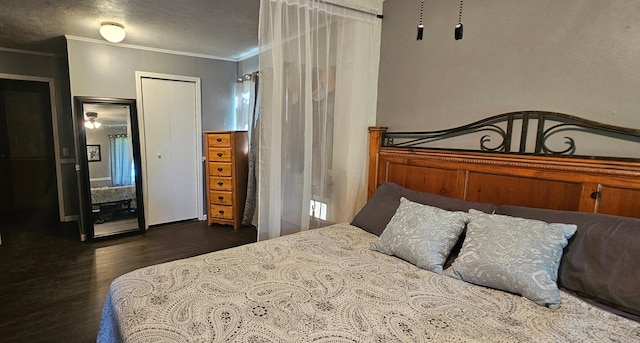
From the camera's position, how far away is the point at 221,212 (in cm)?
422

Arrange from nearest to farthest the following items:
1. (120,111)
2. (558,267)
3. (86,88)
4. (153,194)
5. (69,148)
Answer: (558,267)
(86,88)
(120,111)
(153,194)
(69,148)

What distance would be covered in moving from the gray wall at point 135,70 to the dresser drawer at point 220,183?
2.60 feet

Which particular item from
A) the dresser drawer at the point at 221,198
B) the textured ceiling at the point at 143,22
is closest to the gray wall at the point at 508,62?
the textured ceiling at the point at 143,22

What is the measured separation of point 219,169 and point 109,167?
1.28 m

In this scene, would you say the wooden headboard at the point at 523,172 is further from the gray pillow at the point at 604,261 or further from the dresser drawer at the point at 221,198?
the dresser drawer at the point at 221,198

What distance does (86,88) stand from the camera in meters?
3.55

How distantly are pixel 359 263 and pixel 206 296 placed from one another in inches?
31.0

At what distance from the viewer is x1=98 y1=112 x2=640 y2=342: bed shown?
1095 mm

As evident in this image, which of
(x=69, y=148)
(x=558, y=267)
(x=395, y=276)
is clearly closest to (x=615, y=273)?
(x=558, y=267)

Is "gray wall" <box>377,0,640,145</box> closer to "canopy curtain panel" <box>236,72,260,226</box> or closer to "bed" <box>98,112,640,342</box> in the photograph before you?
"bed" <box>98,112,640,342</box>

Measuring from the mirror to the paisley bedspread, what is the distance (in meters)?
2.89

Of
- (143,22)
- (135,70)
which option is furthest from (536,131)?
(135,70)

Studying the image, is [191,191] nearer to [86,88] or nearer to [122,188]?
[122,188]

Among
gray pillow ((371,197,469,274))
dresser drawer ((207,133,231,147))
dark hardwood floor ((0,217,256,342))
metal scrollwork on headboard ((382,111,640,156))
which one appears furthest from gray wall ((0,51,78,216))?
metal scrollwork on headboard ((382,111,640,156))
